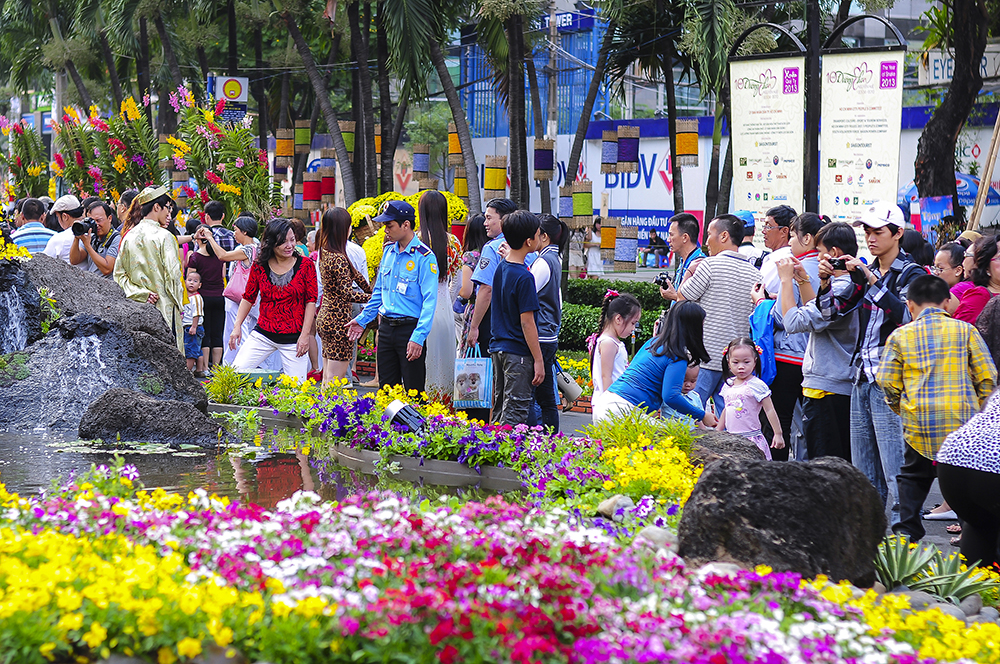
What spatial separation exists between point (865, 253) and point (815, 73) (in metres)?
2.02

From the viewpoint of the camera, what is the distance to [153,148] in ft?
74.2

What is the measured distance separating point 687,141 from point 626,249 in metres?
2.02

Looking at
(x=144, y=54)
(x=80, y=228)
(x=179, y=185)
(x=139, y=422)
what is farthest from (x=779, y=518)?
(x=144, y=54)

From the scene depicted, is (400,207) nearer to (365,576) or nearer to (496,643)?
(365,576)

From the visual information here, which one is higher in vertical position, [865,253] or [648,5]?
[648,5]

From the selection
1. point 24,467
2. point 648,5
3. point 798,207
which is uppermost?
point 648,5

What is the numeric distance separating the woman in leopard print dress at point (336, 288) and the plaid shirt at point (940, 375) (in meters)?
5.06

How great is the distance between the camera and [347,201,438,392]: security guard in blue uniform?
8008 millimetres

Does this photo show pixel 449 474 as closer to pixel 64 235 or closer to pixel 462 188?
pixel 64 235

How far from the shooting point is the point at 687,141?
15.0 meters

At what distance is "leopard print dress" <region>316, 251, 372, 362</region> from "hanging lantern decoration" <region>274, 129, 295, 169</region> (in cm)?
1272

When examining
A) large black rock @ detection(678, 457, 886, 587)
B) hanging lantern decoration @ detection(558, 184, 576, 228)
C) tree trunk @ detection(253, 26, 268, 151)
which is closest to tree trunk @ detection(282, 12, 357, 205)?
hanging lantern decoration @ detection(558, 184, 576, 228)

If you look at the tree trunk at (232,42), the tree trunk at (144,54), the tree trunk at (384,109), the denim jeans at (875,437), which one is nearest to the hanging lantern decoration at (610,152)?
the tree trunk at (384,109)

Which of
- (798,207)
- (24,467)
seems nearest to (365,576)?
(24,467)
